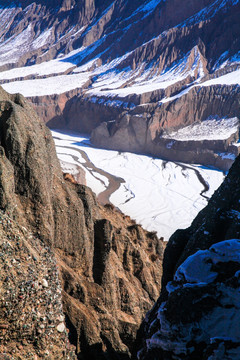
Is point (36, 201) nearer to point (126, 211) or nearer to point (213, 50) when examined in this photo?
point (126, 211)

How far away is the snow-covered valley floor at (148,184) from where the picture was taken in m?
34.4

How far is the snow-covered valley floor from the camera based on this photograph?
34.4m

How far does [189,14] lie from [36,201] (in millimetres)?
106890

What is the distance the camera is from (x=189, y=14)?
95562 mm

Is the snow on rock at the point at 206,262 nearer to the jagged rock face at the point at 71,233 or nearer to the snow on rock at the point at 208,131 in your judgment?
the jagged rock face at the point at 71,233

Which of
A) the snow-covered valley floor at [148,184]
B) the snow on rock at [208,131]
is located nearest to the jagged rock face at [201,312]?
the snow-covered valley floor at [148,184]

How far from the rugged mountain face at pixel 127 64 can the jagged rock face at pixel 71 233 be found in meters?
47.3

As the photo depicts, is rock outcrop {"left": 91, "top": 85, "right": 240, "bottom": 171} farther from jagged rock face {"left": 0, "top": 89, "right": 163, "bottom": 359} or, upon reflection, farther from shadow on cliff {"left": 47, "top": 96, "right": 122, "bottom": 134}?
jagged rock face {"left": 0, "top": 89, "right": 163, "bottom": 359}

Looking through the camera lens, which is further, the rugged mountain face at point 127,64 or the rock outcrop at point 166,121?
the rugged mountain face at point 127,64

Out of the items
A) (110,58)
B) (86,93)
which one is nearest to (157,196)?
(86,93)

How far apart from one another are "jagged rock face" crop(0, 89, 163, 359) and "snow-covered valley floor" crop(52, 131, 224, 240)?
62.9ft

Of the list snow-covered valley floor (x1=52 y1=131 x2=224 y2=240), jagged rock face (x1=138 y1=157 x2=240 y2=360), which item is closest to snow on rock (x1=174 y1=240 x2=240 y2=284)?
jagged rock face (x1=138 y1=157 x2=240 y2=360)

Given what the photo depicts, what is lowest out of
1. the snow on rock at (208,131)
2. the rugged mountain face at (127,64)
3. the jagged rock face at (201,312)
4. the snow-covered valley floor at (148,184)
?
the snow-covered valley floor at (148,184)

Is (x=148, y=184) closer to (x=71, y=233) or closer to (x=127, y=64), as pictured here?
(x=71, y=233)
